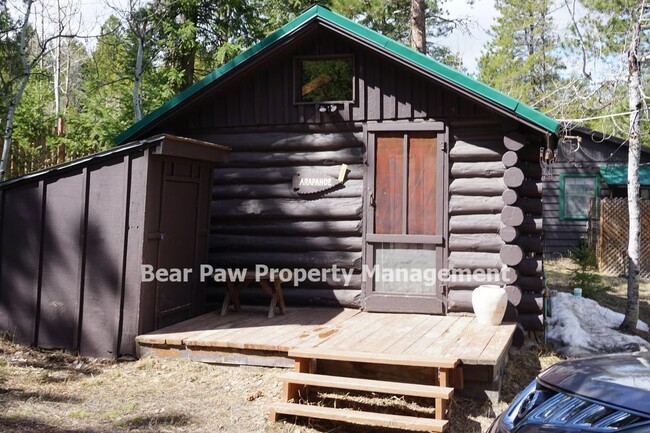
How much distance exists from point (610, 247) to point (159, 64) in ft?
47.1

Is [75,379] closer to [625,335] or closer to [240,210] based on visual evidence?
[240,210]

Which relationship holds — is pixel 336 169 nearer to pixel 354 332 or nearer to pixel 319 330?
pixel 319 330

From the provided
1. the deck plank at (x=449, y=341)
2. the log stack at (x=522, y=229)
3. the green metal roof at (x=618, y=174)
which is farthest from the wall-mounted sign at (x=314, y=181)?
the green metal roof at (x=618, y=174)

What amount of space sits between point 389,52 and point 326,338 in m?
3.91

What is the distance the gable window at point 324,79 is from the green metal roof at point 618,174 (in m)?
13.2

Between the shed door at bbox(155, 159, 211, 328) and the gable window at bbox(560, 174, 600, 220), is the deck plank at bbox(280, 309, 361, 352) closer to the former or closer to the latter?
the shed door at bbox(155, 159, 211, 328)

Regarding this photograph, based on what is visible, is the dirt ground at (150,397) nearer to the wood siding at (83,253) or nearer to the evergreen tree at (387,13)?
the wood siding at (83,253)

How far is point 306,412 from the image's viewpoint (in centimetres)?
565

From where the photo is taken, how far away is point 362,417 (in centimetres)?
547

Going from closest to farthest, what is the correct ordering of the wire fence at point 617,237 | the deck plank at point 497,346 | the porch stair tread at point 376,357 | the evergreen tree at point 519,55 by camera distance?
the porch stair tread at point 376,357, the deck plank at point 497,346, the wire fence at point 617,237, the evergreen tree at point 519,55

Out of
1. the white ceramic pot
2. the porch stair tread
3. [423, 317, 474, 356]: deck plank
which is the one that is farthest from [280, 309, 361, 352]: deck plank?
the white ceramic pot

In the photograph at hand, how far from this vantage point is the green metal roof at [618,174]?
62.0 ft

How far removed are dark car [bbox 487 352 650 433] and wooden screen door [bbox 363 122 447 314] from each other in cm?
474

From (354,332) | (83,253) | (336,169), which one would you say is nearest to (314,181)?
(336,169)
